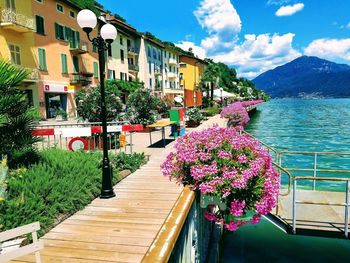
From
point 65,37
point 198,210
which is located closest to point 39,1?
point 65,37

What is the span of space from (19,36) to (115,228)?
25345mm

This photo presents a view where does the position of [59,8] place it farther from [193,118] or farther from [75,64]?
[193,118]

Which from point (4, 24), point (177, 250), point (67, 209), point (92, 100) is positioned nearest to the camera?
point (177, 250)

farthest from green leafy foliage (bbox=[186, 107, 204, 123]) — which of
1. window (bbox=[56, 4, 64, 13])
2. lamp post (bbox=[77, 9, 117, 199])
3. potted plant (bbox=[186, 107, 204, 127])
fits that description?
window (bbox=[56, 4, 64, 13])

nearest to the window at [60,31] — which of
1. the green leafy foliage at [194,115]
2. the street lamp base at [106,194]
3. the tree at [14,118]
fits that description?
the green leafy foliage at [194,115]

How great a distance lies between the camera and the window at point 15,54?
2391 centimetres

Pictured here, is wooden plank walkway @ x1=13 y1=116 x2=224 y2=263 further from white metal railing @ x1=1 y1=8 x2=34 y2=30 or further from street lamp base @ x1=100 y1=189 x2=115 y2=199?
white metal railing @ x1=1 y1=8 x2=34 y2=30

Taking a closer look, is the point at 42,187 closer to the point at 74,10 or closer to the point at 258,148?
the point at 258,148

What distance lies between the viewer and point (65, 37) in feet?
102

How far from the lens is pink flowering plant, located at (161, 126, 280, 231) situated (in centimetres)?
400

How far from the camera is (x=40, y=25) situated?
27328 millimetres

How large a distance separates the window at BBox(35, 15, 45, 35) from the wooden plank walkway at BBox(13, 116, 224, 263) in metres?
25.3

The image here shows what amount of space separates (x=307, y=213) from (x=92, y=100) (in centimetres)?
1000

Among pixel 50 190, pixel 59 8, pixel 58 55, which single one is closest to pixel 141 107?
pixel 50 190
